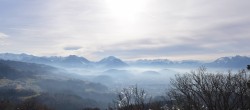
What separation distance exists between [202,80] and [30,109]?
15140 cm

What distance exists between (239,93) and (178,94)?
1500 centimetres

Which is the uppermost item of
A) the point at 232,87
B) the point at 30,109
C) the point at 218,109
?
the point at 232,87

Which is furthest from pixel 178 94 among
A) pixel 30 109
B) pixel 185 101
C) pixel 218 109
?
pixel 30 109

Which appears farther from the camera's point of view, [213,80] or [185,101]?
[185,101]

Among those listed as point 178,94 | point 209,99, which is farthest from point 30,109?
point 209,99

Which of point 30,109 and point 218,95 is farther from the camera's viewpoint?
point 30,109

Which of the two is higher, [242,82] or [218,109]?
[242,82]

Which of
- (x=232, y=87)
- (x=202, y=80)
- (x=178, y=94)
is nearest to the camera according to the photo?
(x=232, y=87)

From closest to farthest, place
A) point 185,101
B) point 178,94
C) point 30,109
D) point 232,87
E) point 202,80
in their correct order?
point 232,87, point 202,80, point 185,101, point 178,94, point 30,109

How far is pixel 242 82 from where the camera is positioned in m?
49.3

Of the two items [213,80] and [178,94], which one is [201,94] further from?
[178,94]

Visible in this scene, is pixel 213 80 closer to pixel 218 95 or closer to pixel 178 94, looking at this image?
pixel 218 95

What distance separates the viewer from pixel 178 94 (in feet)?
205

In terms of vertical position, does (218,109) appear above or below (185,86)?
below
